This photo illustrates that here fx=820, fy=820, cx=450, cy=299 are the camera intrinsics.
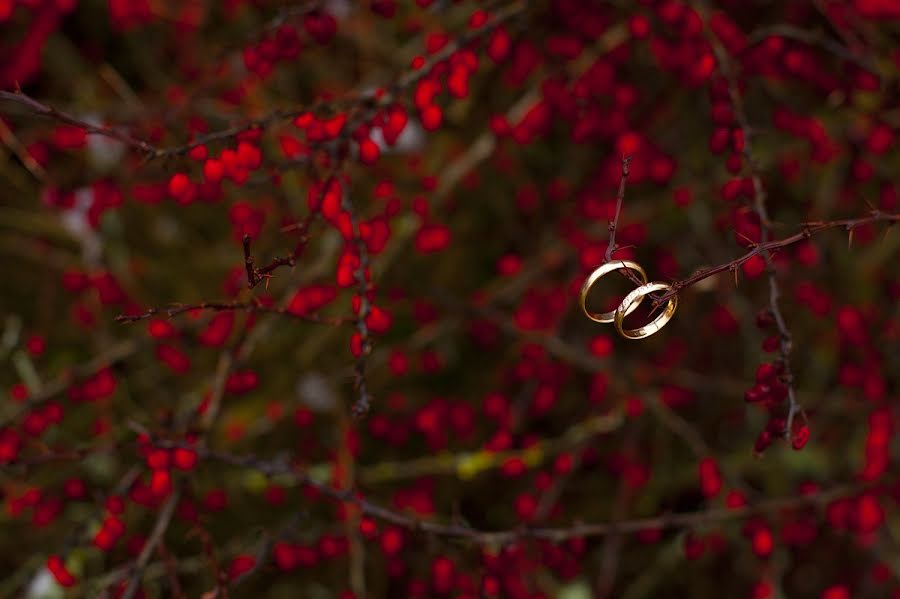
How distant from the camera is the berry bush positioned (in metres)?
2.98

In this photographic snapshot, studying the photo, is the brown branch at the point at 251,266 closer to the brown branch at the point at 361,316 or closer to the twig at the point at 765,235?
the brown branch at the point at 361,316

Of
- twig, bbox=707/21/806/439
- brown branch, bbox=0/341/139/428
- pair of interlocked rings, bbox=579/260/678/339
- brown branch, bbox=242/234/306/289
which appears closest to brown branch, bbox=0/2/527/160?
brown branch, bbox=242/234/306/289

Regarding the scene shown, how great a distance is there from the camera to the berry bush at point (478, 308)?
2980mm

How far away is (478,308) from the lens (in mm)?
3311

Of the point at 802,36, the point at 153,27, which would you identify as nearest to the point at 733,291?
the point at 802,36

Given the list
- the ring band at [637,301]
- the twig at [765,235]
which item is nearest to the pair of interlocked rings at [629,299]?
the ring band at [637,301]

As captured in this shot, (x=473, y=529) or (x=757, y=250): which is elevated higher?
(x=757, y=250)

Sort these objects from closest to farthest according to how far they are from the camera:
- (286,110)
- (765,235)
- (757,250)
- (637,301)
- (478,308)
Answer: (757,250)
(637,301)
(765,235)
(286,110)
(478,308)

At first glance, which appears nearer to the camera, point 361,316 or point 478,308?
point 361,316

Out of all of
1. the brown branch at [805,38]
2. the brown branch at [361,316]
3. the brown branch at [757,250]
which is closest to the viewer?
the brown branch at [757,250]

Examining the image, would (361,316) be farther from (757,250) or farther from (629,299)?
(757,250)

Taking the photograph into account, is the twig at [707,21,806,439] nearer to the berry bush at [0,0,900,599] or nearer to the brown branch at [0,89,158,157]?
the berry bush at [0,0,900,599]

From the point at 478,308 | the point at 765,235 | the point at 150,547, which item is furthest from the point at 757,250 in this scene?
the point at 478,308

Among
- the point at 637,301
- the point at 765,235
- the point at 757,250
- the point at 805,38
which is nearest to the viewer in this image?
the point at 757,250
